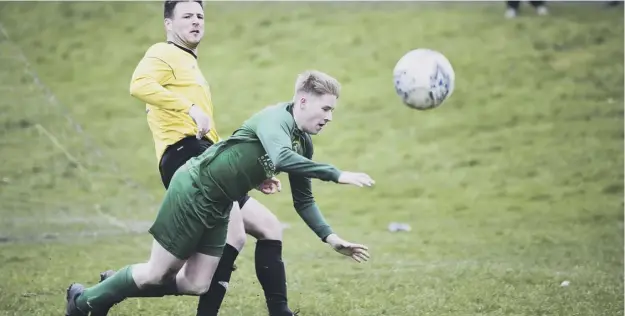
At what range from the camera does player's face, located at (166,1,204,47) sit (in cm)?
598

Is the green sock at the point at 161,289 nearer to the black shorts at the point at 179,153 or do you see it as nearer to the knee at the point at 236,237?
the knee at the point at 236,237

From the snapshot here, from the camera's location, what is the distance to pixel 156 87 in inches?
225

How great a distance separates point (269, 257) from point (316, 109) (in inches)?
47.6

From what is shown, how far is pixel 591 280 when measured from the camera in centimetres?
822

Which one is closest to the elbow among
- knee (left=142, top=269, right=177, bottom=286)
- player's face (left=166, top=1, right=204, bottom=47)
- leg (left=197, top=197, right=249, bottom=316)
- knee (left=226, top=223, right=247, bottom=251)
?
player's face (left=166, top=1, right=204, bottom=47)

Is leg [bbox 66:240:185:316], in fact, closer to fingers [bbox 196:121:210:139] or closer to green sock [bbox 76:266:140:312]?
green sock [bbox 76:266:140:312]

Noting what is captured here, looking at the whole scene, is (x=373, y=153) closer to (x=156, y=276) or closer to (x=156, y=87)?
(x=156, y=87)

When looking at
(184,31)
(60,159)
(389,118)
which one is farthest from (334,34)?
(184,31)

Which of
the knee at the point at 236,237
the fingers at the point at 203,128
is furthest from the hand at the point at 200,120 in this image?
the knee at the point at 236,237

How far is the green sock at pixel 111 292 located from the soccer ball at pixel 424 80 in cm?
237

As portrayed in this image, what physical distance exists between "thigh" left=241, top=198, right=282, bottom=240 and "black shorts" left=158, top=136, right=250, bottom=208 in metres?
0.15

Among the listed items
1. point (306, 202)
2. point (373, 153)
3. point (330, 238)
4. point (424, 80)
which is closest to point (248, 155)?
point (306, 202)

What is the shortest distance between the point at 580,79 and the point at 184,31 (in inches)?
484

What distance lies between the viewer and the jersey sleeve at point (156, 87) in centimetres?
569
